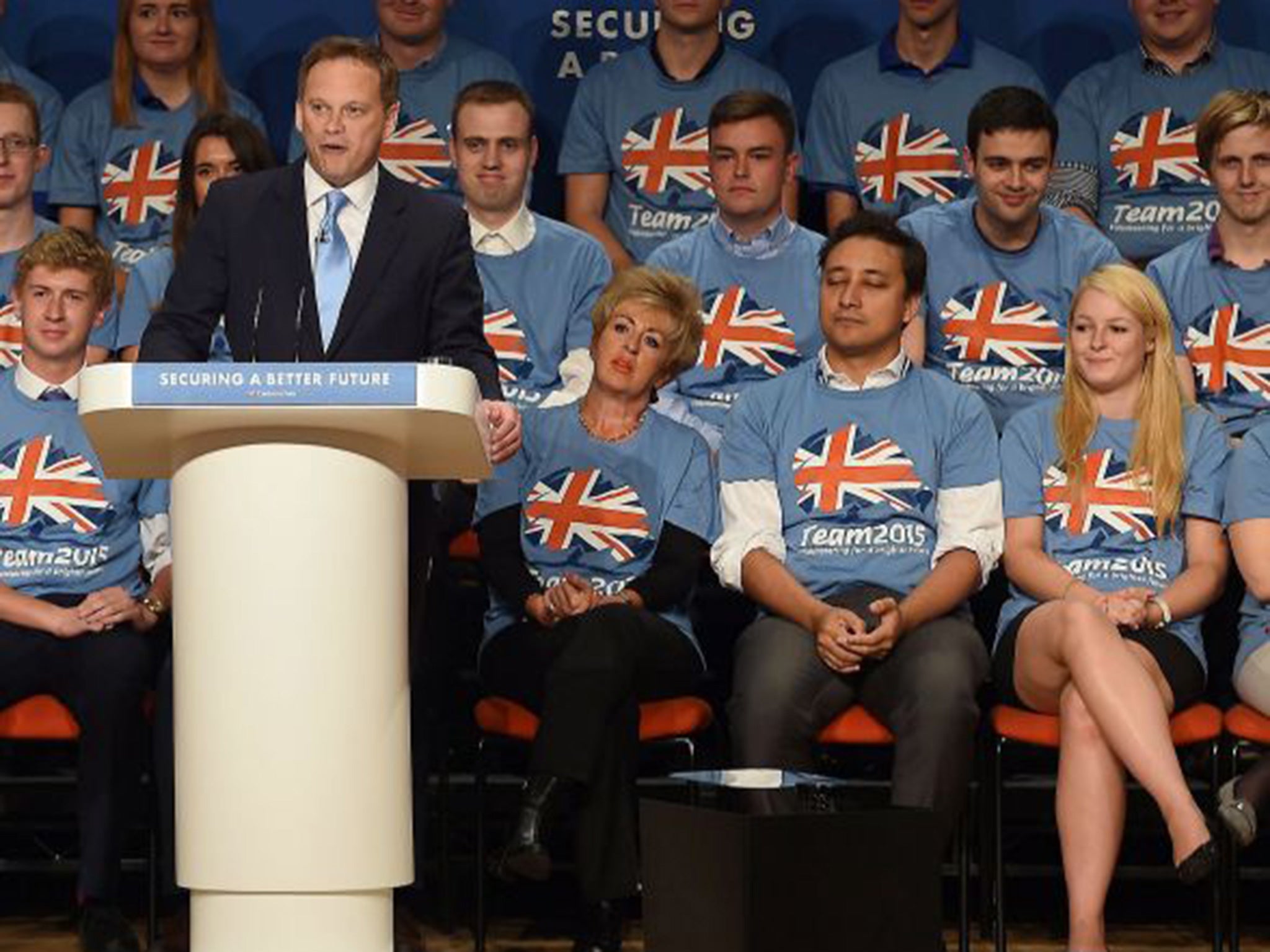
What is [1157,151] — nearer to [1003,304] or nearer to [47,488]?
[1003,304]

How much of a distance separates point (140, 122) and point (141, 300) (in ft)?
2.28

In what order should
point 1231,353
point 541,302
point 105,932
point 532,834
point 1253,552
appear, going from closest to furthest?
point 532,834 < point 105,932 < point 1253,552 < point 1231,353 < point 541,302

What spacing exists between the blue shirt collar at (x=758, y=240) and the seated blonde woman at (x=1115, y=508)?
2.79ft

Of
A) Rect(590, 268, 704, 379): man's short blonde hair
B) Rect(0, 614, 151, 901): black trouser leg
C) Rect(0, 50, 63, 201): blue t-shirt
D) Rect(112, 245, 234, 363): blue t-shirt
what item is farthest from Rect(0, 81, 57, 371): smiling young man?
Rect(590, 268, 704, 379): man's short blonde hair

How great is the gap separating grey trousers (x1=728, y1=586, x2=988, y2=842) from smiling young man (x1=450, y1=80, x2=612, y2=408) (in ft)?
3.41

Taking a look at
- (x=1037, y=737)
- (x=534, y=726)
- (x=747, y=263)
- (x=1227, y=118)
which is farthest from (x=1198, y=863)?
(x=747, y=263)

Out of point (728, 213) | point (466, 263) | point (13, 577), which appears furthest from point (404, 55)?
point (466, 263)

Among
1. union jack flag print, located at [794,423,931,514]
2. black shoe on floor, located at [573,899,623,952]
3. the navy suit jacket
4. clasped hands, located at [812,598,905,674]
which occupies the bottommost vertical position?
black shoe on floor, located at [573,899,623,952]

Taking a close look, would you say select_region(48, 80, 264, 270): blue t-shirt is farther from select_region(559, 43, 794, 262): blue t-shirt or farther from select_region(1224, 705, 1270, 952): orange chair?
select_region(1224, 705, 1270, 952): orange chair

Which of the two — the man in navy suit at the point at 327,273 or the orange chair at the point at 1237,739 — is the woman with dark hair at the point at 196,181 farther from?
the orange chair at the point at 1237,739

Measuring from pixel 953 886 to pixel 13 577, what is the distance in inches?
77.0

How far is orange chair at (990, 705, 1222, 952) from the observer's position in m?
4.11

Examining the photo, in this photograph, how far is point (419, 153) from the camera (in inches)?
220

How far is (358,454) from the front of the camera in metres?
3.01
